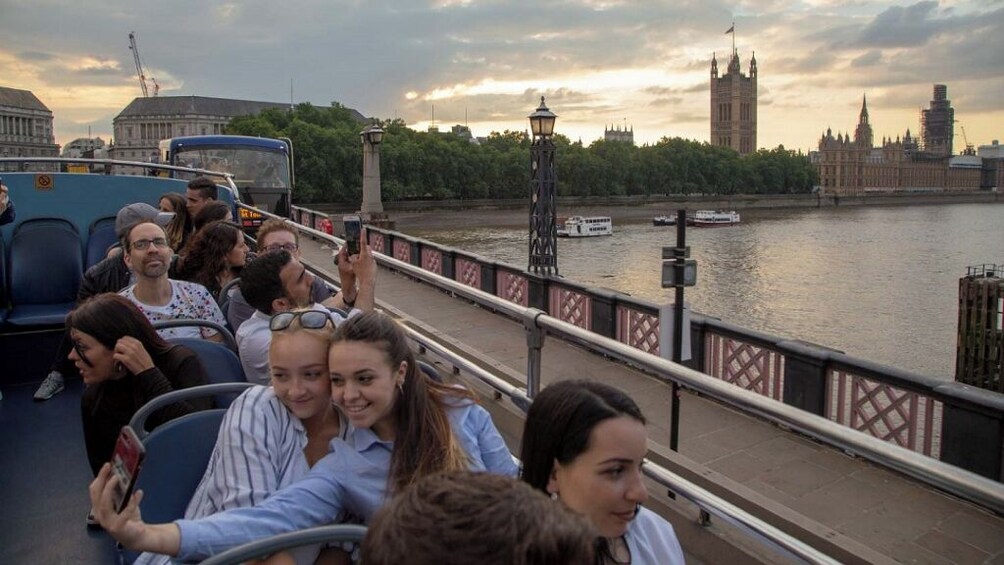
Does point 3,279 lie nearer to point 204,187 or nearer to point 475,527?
point 204,187

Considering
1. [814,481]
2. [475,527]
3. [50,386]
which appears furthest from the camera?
[814,481]

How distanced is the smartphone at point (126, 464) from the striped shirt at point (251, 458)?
1.62 feet

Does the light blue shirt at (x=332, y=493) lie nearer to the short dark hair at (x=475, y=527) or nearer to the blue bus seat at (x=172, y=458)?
the blue bus seat at (x=172, y=458)

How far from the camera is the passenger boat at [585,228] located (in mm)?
57638

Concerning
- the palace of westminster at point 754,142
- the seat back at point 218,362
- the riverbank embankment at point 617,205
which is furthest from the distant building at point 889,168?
the seat back at point 218,362

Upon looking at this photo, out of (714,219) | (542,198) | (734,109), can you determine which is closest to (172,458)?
(542,198)

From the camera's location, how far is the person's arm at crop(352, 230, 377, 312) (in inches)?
144

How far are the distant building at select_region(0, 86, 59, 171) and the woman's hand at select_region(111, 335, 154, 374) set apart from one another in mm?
108047

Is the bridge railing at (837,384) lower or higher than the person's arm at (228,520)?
lower

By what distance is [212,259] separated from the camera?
450cm

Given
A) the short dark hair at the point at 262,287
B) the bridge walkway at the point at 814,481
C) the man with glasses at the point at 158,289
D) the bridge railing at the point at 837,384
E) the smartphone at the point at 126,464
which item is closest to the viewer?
the smartphone at the point at 126,464

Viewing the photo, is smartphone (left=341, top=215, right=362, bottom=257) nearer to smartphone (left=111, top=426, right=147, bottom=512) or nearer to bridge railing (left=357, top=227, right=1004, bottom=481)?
bridge railing (left=357, top=227, right=1004, bottom=481)

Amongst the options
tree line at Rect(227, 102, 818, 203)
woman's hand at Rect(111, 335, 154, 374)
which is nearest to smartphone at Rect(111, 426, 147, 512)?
woman's hand at Rect(111, 335, 154, 374)

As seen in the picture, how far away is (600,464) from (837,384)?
6.64 m
